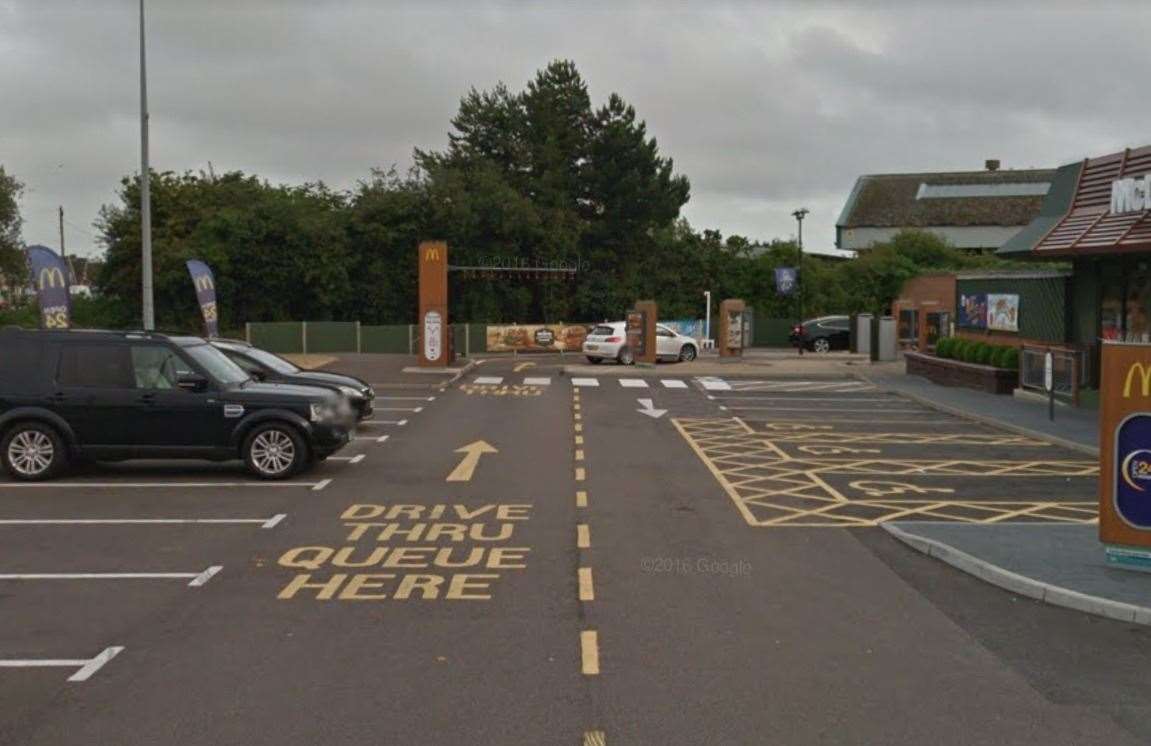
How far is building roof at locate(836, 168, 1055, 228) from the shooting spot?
69250 mm

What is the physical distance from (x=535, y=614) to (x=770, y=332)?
2144 inches

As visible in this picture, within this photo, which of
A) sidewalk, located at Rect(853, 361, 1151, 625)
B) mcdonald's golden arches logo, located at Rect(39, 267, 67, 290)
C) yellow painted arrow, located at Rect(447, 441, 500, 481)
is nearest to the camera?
sidewalk, located at Rect(853, 361, 1151, 625)

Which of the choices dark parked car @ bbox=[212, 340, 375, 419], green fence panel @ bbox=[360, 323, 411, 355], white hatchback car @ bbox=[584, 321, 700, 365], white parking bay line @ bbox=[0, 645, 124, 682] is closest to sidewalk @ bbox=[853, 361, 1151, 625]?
white parking bay line @ bbox=[0, 645, 124, 682]

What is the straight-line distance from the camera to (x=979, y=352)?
28.6m

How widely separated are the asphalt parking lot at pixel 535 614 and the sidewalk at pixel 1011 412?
397 cm

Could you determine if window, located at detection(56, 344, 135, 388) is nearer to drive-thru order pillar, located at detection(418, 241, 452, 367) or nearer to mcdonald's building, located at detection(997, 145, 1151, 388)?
mcdonald's building, located at detection(997, 145, 1151, 388)

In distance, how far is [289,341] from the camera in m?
48.2

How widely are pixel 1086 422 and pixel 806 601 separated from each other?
15.2 meters

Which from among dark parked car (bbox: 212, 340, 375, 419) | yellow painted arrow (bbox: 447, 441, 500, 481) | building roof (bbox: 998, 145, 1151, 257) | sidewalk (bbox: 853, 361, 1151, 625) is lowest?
sidewalk (bbox: 853, 361, 1151, 625)

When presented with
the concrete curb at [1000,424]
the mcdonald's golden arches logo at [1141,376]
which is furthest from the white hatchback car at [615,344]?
the mcdonald's golden arches logo at [1141,376]

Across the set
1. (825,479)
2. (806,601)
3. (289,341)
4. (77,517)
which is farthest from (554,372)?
(806,601)

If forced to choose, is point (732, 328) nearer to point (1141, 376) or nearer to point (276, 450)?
point (276, 450)

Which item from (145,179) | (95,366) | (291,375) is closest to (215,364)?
(95,366)

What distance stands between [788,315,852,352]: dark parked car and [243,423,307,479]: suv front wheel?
39.6 meters
